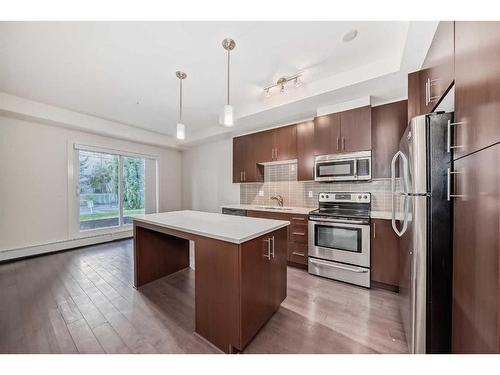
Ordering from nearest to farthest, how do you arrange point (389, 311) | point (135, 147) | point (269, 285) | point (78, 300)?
point (269, 285)
point (389, 311)
point (78, 300)
point (135, 147)

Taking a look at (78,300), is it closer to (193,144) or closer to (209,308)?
(209,308)

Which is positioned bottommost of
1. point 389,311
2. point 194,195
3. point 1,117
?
point 389,311

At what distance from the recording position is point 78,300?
2.14m

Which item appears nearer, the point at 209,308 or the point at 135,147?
the point at 209,308

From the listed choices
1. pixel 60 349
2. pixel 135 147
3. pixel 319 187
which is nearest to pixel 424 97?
pixel 319 187

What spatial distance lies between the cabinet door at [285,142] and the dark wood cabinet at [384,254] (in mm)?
1600

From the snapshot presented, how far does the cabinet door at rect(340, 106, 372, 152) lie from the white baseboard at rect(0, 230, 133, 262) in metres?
5.02

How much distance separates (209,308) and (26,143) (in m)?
4.31

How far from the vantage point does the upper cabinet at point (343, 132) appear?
2598mm

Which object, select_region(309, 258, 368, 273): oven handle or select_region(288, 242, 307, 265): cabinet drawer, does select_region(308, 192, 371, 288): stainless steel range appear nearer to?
select_region(309, 258, 368, 273): oven handle

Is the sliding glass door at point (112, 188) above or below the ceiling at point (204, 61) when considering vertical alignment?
below

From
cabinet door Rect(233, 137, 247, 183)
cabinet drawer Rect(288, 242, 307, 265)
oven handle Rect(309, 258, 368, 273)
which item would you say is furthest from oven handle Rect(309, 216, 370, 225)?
cabinet door Rect(233, 137, 247, 183)

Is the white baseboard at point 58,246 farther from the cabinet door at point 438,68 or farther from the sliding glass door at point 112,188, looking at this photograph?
the cabinet door at point 438,68

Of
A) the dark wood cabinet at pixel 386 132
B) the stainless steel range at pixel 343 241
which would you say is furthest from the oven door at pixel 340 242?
the dark wood cabinet at pixel 386 132
